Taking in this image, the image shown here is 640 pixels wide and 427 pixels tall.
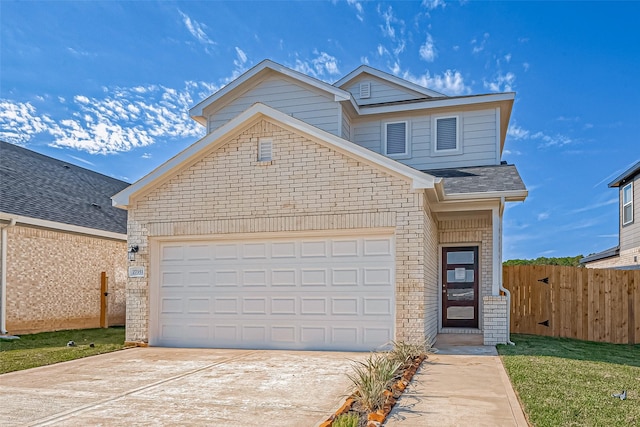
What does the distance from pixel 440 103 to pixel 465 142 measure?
1.26m

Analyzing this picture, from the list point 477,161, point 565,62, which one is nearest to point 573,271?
point 477,161

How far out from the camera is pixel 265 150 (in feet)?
34.6

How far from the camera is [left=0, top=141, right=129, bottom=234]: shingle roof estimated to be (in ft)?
46.9

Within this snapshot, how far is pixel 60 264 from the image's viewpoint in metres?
14.6

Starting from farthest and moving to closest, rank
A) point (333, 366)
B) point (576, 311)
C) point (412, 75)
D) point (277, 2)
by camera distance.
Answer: point (412, 75) → point (576, 311) → point (277, 2) → point (333, 366)

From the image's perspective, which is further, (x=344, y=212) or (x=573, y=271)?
(x=573, y=271)

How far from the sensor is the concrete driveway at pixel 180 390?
5.18 meters

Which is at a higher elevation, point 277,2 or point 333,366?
point 277,2

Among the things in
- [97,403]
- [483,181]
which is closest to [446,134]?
[483,181]

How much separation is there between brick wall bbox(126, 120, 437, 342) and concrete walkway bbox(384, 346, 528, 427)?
1.67 metres

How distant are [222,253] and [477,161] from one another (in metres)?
7.26

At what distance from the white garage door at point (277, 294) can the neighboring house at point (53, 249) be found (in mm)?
4951

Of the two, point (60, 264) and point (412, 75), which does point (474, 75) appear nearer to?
point (412, 75)

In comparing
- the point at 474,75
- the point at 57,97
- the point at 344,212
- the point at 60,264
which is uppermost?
the point at 474,75
